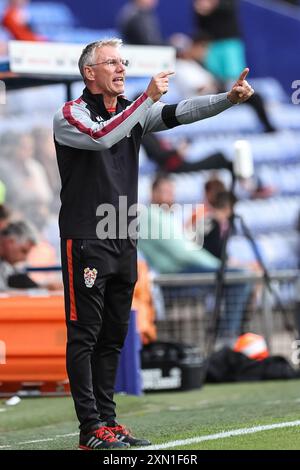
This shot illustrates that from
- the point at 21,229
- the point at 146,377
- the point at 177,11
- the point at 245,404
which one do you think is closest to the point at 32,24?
the point at 177,11

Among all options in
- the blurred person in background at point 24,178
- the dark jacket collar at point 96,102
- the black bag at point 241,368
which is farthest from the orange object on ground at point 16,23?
the dark jacket collar at point 96,102

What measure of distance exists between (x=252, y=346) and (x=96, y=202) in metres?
5.54

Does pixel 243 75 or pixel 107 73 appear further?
pixel 107 73

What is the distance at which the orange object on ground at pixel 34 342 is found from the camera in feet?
32.8

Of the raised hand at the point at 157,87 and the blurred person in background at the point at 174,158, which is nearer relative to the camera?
the raised hand at the point at 157,87

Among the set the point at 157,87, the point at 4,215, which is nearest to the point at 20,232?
the point at 4,215

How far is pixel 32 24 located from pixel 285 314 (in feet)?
26.6

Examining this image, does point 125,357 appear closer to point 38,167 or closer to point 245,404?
point 245,404

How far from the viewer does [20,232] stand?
11836mm

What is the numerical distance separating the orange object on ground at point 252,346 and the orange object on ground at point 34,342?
7.40 ft

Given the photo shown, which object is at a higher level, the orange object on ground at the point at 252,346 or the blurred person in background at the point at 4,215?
the blurred person in background at the point at 4,215

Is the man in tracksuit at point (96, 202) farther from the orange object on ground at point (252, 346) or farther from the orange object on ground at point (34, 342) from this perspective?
the orange object on ground at point (252, 346)

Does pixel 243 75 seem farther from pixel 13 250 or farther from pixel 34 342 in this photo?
pixel 13 250

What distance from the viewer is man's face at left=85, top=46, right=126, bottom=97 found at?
668 cm
